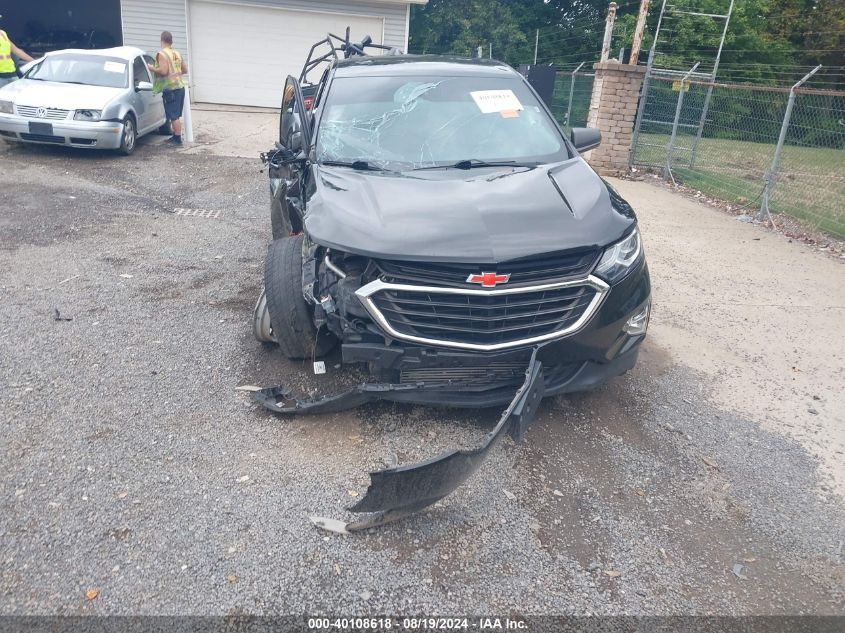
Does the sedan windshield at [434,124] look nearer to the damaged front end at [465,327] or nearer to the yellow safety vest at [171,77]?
the damaged front end at [465,327]

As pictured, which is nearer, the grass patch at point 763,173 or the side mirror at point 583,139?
the side mirror at point 583,139

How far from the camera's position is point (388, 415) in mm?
3879

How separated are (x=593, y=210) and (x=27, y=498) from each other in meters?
3.13

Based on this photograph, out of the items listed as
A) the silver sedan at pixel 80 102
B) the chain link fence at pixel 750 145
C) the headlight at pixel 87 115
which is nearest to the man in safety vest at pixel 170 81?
the silver sedan at pixel 80 102

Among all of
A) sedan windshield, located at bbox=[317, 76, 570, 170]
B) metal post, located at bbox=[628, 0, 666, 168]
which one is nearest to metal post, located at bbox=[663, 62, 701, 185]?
metal post, located at bbox=[628, 0, 666, 168]

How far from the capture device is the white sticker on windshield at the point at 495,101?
484cm

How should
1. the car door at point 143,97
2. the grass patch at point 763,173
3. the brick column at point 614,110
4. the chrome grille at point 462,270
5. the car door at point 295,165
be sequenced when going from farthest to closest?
the brick column at point 614,110
the car door at point 143,97
the grass patch at point 763,173
the car door at point 295,165
the chrome grille at point 462,270

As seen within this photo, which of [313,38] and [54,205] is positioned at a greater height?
[313,38]

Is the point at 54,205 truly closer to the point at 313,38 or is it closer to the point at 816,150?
the point at 816,150

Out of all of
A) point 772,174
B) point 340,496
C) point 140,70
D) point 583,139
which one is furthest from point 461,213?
point 140,70

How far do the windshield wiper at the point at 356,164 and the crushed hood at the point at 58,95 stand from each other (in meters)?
7.45

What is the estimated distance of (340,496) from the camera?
3201mm

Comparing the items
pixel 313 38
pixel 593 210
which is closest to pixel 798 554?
pixel 593 210

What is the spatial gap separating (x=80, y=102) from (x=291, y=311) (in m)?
8.00
